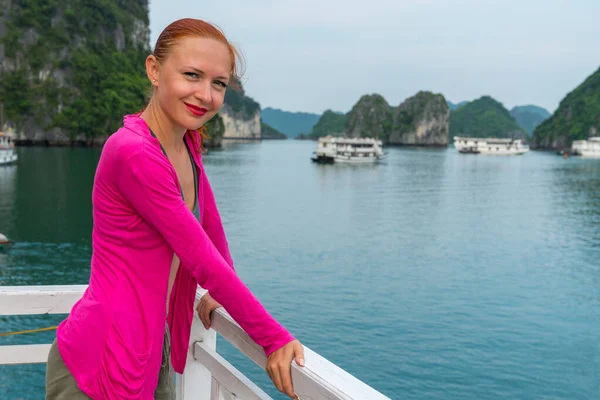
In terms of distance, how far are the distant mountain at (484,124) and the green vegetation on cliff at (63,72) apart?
4986 inches

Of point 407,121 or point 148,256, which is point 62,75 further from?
point 407,121

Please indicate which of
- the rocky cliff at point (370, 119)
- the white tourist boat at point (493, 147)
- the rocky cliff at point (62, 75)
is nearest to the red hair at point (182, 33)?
the rocky cliff at point (62, 75)

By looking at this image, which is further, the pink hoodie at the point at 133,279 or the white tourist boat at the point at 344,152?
the white tourist boat at the point at 344,152

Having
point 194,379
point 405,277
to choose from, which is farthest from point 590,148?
point 194,379

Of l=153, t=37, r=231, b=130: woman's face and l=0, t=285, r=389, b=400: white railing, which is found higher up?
l=153, t=37, r=231, b=130: woman's face

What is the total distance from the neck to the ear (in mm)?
55

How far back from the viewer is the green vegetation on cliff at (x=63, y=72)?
73.9m

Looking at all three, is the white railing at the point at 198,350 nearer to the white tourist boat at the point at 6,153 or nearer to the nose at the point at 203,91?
the nose at the point at 203,91

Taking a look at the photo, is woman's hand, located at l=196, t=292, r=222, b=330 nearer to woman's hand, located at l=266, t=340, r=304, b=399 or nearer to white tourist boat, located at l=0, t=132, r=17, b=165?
woman's hand, located at l=266, t=340, r=304, b=399

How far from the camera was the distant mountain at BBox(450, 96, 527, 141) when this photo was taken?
178m

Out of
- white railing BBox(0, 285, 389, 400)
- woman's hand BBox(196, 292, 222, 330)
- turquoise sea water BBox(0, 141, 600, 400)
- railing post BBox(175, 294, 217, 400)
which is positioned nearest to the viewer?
white railing BBox(0, 285, 389, 400)

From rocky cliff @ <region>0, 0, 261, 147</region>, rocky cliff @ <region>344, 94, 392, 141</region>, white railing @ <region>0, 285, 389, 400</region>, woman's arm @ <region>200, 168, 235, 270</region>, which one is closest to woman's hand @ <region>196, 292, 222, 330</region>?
white railing @ <region>0, 285, 389, 400</region>

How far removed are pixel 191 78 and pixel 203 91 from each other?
0.05 m

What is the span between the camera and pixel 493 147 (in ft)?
321
